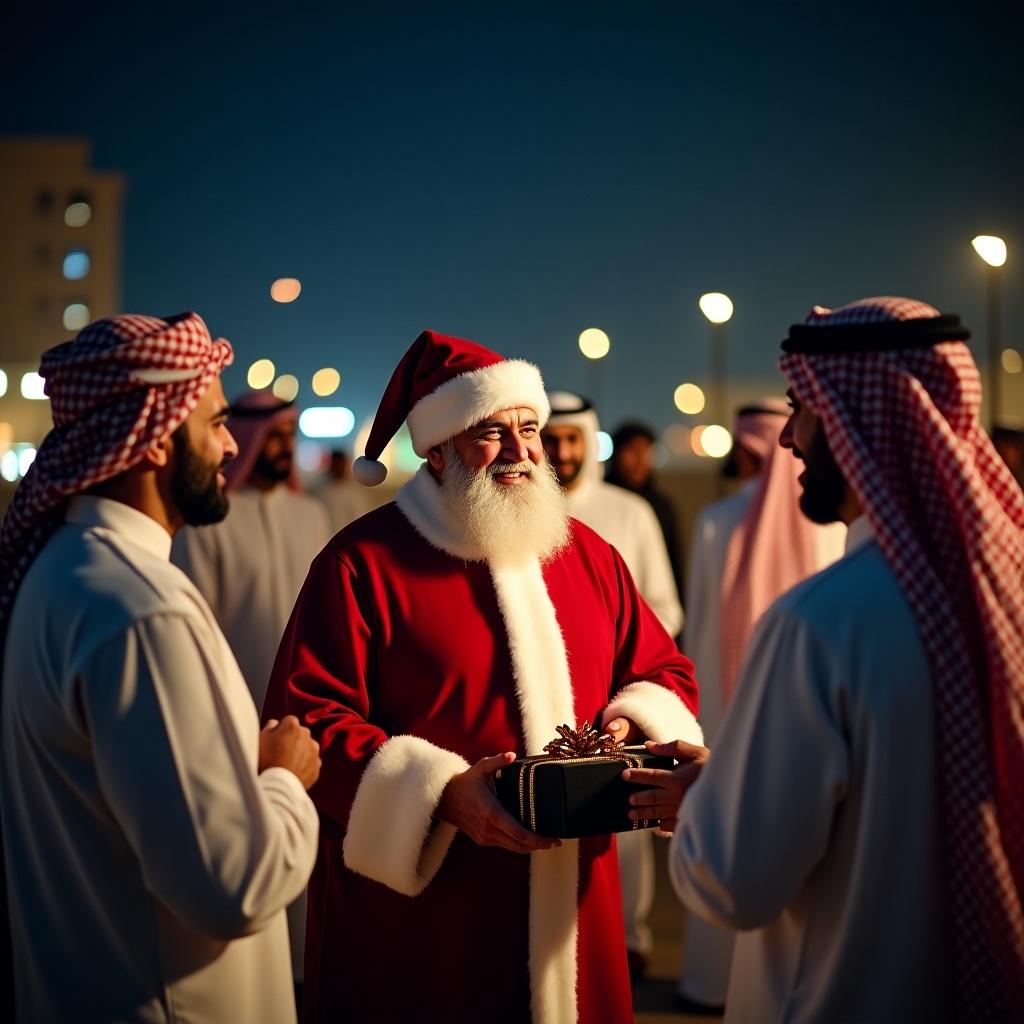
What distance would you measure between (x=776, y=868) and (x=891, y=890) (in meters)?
0.19

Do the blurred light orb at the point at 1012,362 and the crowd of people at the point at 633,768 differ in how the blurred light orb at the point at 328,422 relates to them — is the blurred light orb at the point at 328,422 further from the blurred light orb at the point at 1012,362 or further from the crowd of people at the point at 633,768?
the crowd of people at the point at 633,768

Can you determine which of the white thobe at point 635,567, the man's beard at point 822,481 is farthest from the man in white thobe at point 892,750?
the white thobe at point 635,567

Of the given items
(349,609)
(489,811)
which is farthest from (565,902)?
(349,609)

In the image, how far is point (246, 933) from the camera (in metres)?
2.05

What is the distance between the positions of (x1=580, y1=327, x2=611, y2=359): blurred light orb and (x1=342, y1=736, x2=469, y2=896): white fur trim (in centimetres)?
1291

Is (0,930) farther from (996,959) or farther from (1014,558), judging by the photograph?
(1014,558)

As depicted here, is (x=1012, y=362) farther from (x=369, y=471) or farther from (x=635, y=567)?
(x=369, y=471)

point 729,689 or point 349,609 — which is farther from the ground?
point 349,609

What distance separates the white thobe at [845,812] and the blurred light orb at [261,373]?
15.6 metres

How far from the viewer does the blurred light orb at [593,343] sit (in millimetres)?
15578

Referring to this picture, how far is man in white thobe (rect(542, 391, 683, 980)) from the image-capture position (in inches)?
218

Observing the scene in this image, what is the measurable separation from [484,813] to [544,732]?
321 millimetres

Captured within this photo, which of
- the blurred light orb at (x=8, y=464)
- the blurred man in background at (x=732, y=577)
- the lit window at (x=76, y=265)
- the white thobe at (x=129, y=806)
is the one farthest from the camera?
the lit window at (x=76, y=265)

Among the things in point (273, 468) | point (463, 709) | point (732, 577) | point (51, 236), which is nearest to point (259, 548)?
point (273, 468)
